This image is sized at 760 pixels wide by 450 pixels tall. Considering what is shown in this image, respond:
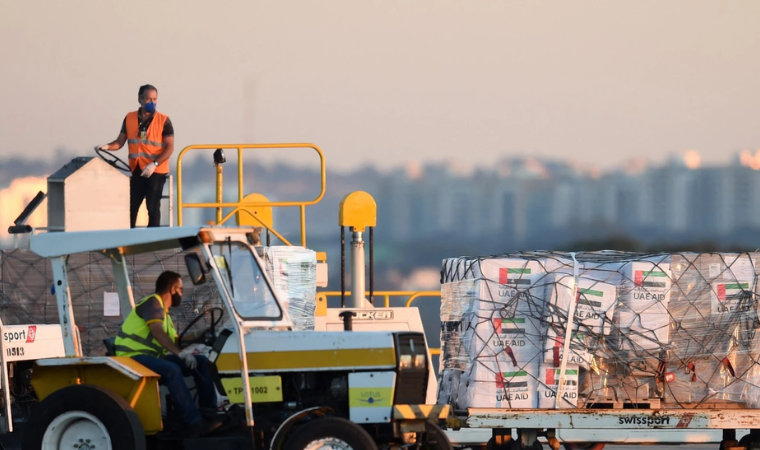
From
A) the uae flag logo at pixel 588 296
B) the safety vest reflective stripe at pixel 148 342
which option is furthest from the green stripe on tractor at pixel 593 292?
the safety vest reflective stripe at pixel 148 342

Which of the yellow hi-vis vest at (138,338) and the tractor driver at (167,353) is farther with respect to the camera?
the yellow hi-vis vest at (138,338)

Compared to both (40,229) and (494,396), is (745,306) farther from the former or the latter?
(40,229)

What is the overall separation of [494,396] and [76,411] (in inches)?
158

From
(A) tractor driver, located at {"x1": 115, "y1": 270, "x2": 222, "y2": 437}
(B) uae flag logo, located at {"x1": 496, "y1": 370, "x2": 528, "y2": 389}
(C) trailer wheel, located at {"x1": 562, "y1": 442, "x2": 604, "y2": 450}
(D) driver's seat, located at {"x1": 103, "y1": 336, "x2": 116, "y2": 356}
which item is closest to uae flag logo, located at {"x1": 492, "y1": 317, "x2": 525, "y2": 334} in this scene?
(B) uae flag logo, located at {"x1": 496, "y1": 370, "x2": 528, "y2": 389}

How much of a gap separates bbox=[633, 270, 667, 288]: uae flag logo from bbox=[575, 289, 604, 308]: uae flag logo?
37 centimetres

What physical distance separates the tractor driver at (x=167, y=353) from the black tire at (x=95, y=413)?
0.41 m

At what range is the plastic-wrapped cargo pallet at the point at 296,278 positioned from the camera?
1104 centimetres

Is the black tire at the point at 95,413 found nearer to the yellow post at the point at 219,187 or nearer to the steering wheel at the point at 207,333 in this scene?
the steering wheel at the point at 207,333

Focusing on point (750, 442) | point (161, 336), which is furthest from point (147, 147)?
point (750, 442)

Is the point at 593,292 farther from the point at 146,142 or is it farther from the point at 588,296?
the point at 146,142

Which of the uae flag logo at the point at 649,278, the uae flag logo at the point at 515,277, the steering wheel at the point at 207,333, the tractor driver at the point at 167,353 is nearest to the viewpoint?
the tractor driver at the point at 167,353

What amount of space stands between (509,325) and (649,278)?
1.40m

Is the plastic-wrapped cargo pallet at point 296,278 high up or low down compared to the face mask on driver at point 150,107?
down

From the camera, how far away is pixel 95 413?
324 inches
